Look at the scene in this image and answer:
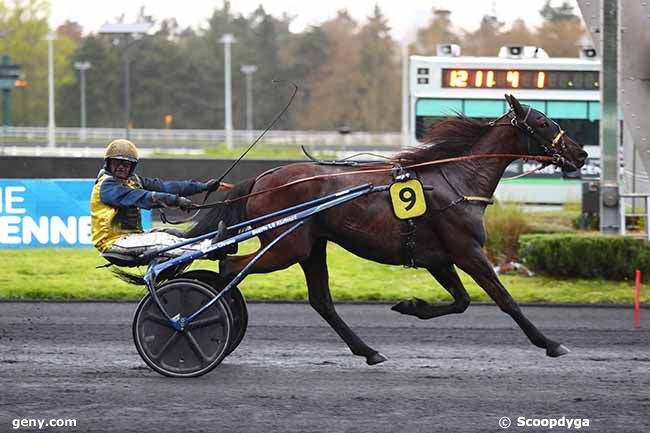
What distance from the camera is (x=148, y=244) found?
6.85 m

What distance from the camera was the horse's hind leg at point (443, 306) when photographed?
7.19 m

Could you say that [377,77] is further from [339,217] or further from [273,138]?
[339,217]

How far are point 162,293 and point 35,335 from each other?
7.27ft

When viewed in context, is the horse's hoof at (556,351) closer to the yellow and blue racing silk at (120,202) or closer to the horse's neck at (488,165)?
the horse's neck at (488,165)

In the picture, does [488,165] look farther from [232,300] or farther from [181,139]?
[181,139]

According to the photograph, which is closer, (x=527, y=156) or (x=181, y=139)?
(x=527, y=156)

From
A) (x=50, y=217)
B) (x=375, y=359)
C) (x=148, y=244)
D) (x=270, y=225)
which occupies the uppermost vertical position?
(x=270, y=225)

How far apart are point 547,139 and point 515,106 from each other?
0.32 m
